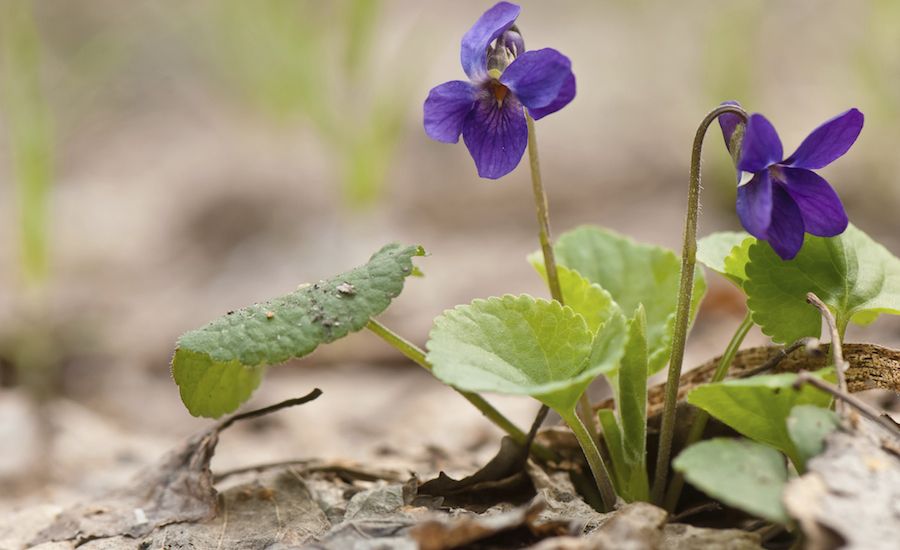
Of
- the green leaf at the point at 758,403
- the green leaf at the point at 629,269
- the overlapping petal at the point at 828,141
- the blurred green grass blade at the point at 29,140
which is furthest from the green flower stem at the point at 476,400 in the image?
the blurred green grass blade at the point at 29,140

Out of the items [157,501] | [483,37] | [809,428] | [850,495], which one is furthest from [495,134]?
[157,501]

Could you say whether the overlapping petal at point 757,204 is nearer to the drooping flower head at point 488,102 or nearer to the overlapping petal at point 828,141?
the overlapping petal at point 828,141

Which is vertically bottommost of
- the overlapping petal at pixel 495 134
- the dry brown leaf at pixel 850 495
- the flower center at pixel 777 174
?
the dry brown leaf at pixel 850 495

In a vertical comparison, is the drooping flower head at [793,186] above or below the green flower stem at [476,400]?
above

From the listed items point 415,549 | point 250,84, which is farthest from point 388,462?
point 250,84

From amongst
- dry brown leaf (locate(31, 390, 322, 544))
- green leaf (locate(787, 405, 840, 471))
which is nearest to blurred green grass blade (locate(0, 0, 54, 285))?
dry brown leaf (locate(31, 390, 322, 544))

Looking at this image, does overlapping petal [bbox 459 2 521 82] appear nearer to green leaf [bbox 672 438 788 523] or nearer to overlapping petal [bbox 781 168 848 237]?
overlapping petal [bbox 781 168 848 237]
